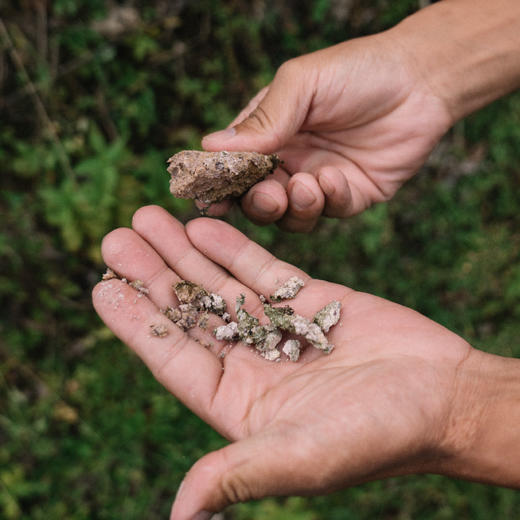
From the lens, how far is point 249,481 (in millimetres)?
1765

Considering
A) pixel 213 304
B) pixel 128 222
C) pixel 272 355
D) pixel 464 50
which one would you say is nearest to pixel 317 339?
pixel 272 355

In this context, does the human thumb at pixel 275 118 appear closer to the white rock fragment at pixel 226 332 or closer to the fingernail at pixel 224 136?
the fingernail at pixel 224 136

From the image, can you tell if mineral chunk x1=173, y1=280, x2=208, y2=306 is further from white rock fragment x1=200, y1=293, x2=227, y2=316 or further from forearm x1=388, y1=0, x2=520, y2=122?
forearm x1=388, y1=0, x2=520, y2=122

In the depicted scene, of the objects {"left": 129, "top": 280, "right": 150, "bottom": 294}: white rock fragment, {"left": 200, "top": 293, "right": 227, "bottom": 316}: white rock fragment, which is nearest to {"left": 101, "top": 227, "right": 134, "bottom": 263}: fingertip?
{"left": 129, "top": 280, "right": 150, "bottom": 294}: white rock fragment

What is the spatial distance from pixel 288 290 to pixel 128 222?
1.83 meters

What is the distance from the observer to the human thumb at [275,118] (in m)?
2.66

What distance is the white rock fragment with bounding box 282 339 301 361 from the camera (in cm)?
232

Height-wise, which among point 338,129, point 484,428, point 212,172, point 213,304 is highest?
point 212,172

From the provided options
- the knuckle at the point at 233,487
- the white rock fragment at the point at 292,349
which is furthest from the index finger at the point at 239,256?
the knuckle at the point at 233,487

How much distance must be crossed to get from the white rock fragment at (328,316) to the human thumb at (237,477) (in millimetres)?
712

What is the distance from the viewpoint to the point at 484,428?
2.09 m

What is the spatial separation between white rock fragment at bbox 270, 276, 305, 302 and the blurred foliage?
1.47 metres

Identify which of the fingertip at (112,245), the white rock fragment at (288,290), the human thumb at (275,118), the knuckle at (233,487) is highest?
the human thumb at (275,118)

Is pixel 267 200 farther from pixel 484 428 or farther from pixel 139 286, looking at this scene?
pixel 484 428
